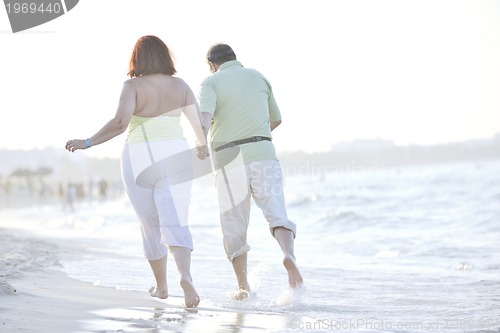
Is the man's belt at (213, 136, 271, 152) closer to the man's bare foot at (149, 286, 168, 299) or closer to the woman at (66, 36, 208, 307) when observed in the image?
the woman at (66, 36, 208, 307)

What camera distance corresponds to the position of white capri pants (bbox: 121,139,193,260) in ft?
14.9

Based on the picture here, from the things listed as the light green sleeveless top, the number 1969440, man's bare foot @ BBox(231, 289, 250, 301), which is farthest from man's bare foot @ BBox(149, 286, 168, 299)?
the number 1969440

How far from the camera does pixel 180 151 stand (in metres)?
4.55

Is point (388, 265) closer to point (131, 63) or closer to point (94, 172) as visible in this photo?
point (131, 63)

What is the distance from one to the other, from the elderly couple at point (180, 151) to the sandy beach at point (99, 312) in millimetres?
272

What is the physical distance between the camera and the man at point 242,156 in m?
5.18

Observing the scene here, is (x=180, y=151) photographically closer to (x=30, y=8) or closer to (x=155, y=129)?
(x=155, y=129)

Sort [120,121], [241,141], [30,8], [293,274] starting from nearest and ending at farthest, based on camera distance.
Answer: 1. [120,121]
2. [293,274]
3. [241,141]
4. [30,8]

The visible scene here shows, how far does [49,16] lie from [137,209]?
636cm

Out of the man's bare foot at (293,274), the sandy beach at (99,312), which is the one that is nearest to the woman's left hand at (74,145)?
the sandy beach at (99,312)

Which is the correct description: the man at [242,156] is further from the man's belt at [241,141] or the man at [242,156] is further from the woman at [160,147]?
the woman at [160,147]

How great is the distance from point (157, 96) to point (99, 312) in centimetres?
126

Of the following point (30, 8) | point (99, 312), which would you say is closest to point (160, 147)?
point (99, 312)

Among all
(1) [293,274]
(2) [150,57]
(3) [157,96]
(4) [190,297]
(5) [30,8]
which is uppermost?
(5) [30,8]
